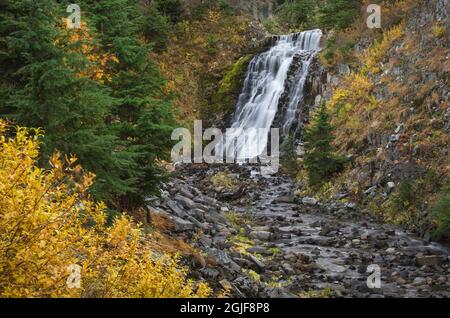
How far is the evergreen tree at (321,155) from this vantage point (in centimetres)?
1903

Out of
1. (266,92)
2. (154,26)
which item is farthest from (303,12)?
(154,26)

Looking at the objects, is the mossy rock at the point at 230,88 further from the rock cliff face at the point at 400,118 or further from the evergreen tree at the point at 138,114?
the evergreen tree at the point at 138,114

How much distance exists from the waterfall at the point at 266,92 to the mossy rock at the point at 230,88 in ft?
1.62

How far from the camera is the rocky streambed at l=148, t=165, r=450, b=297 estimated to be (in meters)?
9.52

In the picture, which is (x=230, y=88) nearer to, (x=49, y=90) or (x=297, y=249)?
(x=297, y=249)

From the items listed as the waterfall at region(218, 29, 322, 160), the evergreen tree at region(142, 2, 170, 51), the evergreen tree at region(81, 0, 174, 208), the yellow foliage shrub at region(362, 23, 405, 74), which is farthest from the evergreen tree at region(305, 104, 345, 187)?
the evergreen tree at region(142, 2, 170, 51)

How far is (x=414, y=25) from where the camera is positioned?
21.2 m

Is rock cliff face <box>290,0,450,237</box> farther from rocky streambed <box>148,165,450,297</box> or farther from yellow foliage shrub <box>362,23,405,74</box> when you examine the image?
rocky streambed <box>148,165,450,297</box>

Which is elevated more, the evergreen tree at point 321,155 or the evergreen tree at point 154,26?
the evergreen tree at point 154,26

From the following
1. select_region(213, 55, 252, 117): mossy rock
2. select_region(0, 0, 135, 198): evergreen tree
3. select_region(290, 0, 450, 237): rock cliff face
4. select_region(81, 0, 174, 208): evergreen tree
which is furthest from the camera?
select_region(213, 55, 252, 117): mossy rock

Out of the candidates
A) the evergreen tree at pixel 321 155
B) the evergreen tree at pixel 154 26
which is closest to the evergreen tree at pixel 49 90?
the evergreen tree at pixel 321 155

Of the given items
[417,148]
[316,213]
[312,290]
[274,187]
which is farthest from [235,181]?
[312,290]

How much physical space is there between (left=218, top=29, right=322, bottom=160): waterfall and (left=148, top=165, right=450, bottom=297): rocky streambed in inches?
375

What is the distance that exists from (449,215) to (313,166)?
26.2 ft
